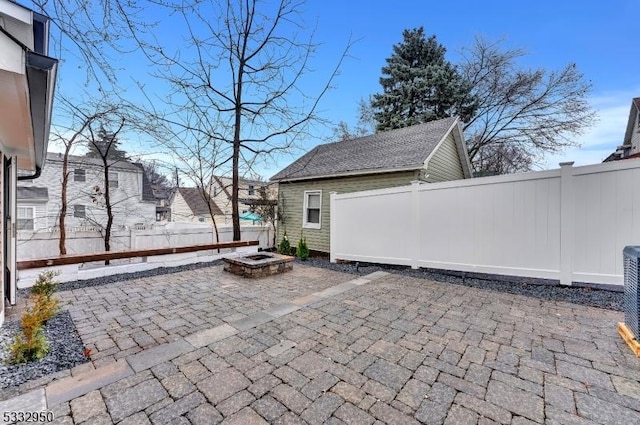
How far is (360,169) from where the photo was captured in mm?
8523

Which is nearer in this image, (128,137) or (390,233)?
(390,233)

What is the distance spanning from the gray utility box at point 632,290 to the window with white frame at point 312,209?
7.59 metres

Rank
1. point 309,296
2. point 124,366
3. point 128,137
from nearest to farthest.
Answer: point 124,366
point 309,296
point 128,137

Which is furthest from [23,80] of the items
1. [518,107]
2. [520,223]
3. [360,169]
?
[518,107]

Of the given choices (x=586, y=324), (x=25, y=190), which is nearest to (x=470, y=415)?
(x=586, y=324)

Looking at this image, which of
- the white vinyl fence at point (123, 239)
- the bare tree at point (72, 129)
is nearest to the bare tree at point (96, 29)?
the bare tree at point (72, 129)

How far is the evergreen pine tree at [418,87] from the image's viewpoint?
603 inches

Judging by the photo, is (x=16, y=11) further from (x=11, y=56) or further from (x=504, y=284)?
(x=504, y=284)

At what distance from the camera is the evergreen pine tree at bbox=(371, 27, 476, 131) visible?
15.3 m

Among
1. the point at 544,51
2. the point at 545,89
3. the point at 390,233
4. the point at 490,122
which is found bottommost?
the point at 390,233

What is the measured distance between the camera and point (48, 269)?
495 cm

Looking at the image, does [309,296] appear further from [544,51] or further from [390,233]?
[544,51]

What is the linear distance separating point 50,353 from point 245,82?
7.91 meters

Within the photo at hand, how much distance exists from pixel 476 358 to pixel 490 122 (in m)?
16.3
